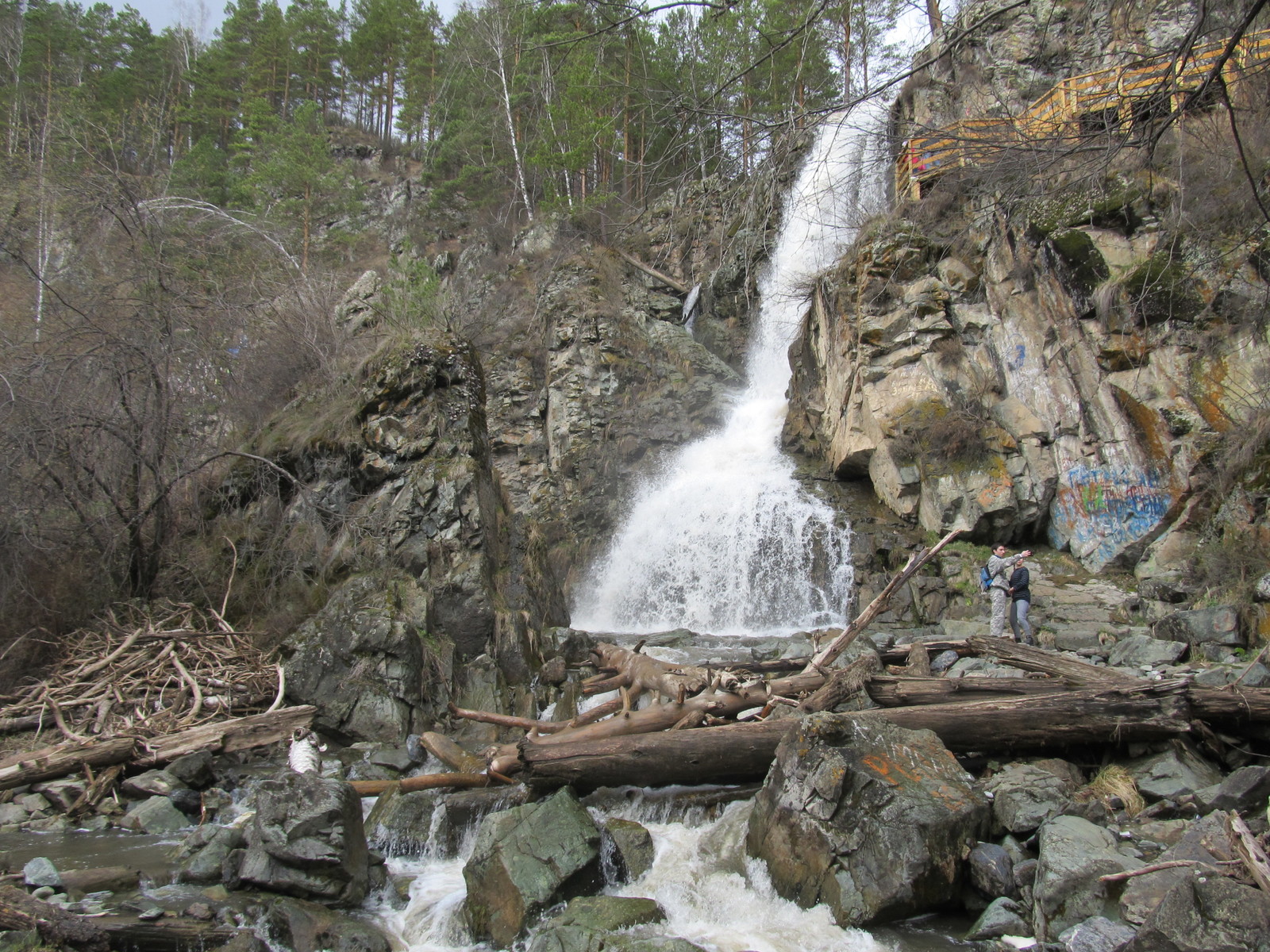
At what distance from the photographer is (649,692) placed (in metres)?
7.78

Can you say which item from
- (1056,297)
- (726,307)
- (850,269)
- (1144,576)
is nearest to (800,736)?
(1144,576)

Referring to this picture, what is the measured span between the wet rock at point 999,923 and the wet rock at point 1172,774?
1485mm

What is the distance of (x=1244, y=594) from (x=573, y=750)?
24.9 ft

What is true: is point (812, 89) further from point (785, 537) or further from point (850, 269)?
point (850, 269)

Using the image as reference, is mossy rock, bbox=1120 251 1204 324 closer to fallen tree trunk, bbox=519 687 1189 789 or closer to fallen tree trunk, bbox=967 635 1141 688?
fallen tree trunk, bbox=967 635 1141 688

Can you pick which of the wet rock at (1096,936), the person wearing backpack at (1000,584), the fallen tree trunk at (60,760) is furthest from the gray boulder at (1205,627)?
the fallen tree trunk at (60,760)

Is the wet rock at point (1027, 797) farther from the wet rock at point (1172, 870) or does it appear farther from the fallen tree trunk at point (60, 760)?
the fallen tree trunk at point (60, 760)

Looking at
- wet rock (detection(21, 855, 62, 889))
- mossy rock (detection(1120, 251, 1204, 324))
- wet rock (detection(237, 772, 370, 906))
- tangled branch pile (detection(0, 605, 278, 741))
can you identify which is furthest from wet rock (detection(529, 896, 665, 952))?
mossy rock (detection(1120, 251, 1204, 324))

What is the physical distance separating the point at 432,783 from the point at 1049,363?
12.0 metres

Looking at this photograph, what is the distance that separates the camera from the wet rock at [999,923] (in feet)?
12.4

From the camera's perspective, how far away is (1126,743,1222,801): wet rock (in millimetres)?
4582

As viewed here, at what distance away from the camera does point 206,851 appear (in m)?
4.56

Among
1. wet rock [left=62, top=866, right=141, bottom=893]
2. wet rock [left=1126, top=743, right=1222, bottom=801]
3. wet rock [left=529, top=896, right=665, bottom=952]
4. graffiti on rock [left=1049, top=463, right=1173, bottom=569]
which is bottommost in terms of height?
wet rock [left=529, top=896, right=665, bottom=952]

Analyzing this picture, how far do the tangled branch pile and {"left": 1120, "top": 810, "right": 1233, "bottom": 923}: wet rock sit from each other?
288 inches
